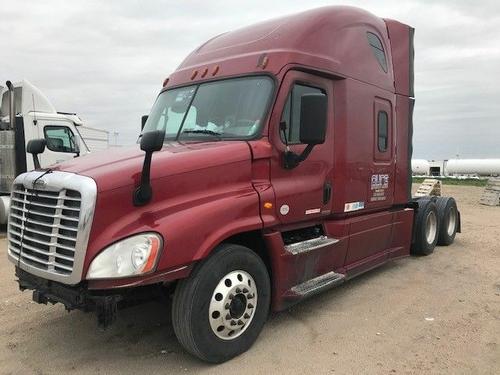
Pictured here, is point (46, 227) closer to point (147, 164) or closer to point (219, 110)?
point (147, 164)

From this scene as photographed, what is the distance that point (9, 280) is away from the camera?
7.04m

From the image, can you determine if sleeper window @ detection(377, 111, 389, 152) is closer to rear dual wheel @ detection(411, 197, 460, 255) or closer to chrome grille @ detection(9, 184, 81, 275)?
rear dual wheel @ detection(411, 197, 460, 255)

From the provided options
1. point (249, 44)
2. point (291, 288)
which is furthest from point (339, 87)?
point (291, 288)

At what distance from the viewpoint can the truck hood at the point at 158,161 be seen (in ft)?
12.6

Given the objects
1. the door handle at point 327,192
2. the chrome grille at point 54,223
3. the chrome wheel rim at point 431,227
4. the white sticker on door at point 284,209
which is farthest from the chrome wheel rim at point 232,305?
the chrome wheel rim at point 431,227

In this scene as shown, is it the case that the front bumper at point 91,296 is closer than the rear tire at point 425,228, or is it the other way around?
the front bumper at point 91,296

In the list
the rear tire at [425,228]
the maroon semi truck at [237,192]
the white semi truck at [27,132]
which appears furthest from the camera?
the white semi truck at [27,132]

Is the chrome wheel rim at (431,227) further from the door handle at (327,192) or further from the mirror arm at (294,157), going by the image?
the mirror arm at (294,157)

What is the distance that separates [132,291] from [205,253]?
2.16ft

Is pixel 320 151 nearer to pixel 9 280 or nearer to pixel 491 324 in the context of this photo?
pixel 491 324

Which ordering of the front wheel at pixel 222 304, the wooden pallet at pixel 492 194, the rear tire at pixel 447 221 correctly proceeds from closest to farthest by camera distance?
1. the front wheel at pixel 222 304
2. the rear tire at pixel 447 221
3. the wooden pallet at pixel 492 194

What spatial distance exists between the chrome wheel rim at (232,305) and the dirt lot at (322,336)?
0.92ft

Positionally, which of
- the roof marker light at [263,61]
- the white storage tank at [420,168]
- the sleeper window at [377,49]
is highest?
the sleeper window at [377,49]

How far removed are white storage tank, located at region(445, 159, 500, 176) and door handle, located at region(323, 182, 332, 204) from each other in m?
44.3
